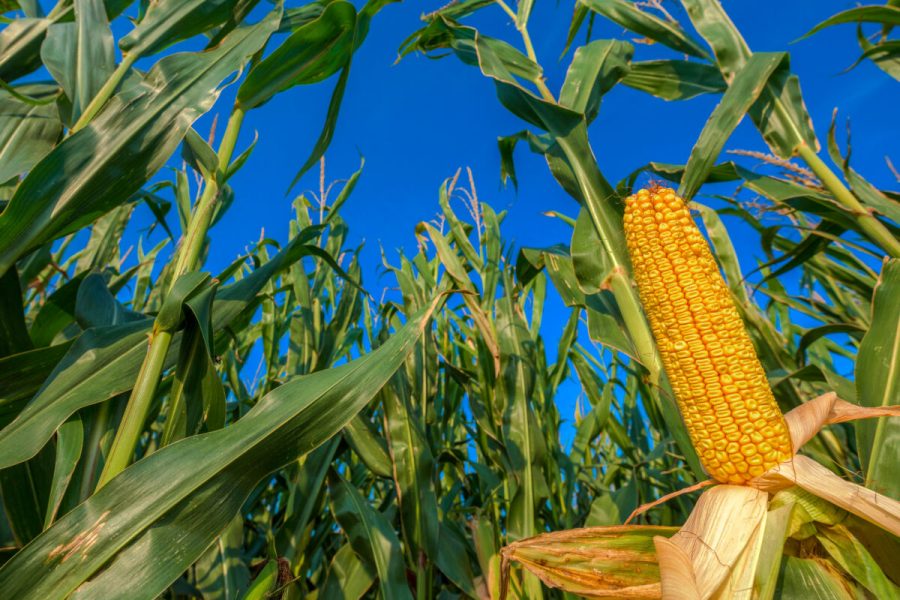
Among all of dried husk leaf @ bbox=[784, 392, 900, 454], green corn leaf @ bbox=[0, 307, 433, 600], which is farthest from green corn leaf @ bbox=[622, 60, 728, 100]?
green corn leaf @ bbox=[0, 307, 433, 600]

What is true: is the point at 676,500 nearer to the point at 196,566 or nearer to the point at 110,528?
the point at 196,566

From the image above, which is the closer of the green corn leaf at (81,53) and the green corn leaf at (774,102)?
the green corn leaf at (81,53)

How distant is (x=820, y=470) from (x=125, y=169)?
1534mm

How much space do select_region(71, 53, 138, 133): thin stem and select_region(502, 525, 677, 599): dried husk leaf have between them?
1.41m

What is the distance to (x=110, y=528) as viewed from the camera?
0.83 meters

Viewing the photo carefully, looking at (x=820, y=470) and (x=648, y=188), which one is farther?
(x=648, y=188)

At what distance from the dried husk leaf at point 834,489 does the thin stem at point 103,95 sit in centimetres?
163

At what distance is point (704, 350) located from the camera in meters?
1.04

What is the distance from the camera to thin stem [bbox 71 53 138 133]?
4.13 ft

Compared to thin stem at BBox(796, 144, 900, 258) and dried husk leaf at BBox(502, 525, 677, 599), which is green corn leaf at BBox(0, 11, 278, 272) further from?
thin stem at BBox(796, 144, 900, 258)

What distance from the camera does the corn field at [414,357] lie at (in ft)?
3.05

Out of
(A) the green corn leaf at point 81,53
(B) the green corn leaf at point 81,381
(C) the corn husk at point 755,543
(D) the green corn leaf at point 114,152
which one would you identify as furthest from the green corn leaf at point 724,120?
(A) the green corn leaf at point 81,53

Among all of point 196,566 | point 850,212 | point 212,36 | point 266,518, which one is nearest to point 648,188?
point 850,212

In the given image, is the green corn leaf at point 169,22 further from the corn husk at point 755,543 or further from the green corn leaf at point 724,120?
the corn husk at point 755,543
